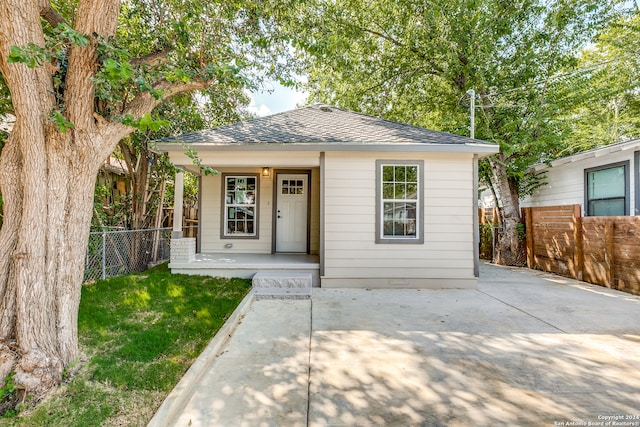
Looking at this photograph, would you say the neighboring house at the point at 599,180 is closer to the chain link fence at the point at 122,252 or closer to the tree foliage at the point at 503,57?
the tree foliage at the point at 503,57

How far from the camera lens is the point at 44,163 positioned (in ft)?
8.14

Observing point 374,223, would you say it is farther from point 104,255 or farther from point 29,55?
point 104,255

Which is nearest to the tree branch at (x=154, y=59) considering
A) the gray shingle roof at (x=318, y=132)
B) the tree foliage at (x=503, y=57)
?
the gray shingle roof at (x=318, y=132)

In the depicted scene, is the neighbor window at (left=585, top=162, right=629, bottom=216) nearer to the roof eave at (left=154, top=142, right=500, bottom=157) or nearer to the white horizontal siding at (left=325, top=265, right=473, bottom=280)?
the roof eave at (left=154, top=142, right=500, bottom=157)

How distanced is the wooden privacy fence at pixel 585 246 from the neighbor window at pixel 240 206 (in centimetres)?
722

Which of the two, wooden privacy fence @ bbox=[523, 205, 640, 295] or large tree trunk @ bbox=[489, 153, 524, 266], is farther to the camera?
large tree trunk @ bbox=[489, 153, 524, 266]

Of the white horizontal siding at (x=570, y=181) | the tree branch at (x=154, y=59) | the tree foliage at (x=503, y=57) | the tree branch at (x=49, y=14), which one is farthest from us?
the tree foliage at (x=503, y=57)

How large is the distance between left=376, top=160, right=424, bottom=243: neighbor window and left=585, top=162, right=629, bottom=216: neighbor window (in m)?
4.55

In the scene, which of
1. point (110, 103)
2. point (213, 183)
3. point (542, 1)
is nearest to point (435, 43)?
point (542, 1)

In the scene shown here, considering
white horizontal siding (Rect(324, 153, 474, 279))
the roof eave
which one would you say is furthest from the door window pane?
the roof eave

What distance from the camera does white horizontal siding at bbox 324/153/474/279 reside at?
589 cm

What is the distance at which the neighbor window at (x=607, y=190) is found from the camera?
6.48m

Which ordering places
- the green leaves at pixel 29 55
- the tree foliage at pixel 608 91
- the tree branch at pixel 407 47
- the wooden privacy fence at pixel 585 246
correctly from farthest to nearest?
the tree branch at pixel 407 47 → the tree foliage at pixel 608 91 → the wooden privacy fence at pixel 585 246 → the green leaves at pixel 29 55

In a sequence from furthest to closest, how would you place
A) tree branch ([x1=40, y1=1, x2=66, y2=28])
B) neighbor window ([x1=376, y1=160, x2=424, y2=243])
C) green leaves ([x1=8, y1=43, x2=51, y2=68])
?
neighbor window ([x1=376, y1=160, x2=424, y2=243]), tree branch ([x1=40, y1=1, x2=66, y2=28]), green leaves ([x1=8, y1=43, x2=51, y2=68])
